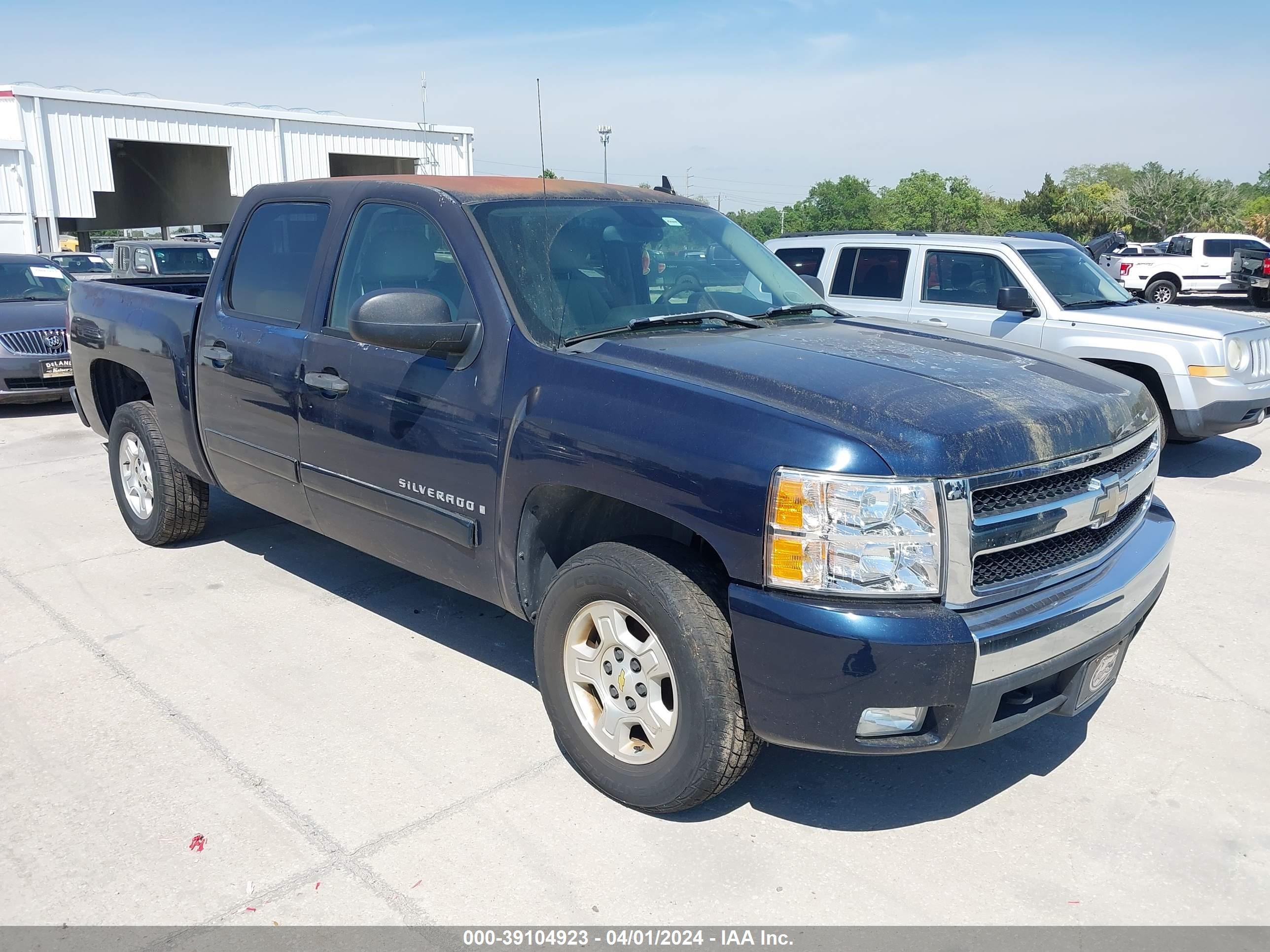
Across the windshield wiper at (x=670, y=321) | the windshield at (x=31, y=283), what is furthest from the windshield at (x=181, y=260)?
the windshield wiper at (x=670, y=321)

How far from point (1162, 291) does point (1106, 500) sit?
2387cm

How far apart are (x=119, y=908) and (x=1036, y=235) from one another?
348 inches

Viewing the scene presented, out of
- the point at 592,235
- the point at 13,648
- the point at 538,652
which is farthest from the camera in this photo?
the point at 13,648

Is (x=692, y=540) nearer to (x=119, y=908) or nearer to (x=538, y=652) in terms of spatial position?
(x=538, y=652)

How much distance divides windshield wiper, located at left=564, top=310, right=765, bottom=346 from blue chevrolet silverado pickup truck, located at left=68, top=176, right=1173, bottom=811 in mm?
11

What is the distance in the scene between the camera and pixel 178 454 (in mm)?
5336

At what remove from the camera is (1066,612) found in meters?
2.88

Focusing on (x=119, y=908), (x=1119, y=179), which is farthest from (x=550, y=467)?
(x=1119, y=179)

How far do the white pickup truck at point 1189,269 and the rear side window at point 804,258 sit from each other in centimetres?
1670

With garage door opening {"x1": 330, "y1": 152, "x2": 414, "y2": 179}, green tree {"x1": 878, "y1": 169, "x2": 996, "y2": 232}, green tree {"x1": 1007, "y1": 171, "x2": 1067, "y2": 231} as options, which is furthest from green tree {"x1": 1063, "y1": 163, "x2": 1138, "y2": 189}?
garage door opening {"x1": 330, "y1": 152, "x2": 414, "y2": 179}

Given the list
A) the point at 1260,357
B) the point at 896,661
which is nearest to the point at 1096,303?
the point at 1260,357

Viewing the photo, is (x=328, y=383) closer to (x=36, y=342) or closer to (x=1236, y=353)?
(x=1236, y=353)

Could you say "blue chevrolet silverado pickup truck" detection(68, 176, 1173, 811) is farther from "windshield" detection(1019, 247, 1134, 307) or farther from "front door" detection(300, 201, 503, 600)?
"windshield" detection(1019, 247, 1134, 307)

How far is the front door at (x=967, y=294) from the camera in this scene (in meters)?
8.37
